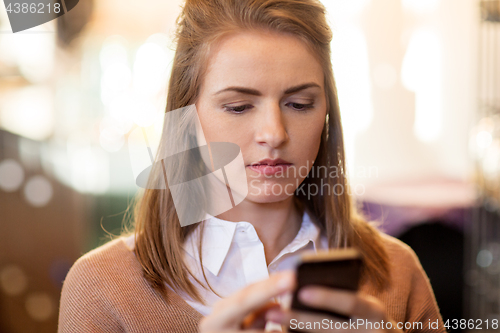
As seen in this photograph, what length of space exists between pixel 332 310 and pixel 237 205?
36cm

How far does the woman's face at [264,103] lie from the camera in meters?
0.66

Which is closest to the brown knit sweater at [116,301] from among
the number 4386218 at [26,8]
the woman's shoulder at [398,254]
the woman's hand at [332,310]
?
the woman's hand at [332,310]

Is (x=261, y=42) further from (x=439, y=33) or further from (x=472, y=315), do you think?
(x=439, y=33)

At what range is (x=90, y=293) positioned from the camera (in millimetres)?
704

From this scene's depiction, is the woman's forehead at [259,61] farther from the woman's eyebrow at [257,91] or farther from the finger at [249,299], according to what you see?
the finger at [249,299]

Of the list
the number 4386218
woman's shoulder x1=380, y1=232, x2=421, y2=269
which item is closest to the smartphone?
woman's shoulder x1=380, y1=232, x2=421, y2=269

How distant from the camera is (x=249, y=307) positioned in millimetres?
443

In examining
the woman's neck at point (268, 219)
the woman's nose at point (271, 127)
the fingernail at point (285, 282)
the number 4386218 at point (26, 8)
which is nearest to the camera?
the fingernail at point (285, 282)

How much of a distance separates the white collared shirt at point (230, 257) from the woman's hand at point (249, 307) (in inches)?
9.9

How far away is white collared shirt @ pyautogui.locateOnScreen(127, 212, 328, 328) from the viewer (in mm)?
747

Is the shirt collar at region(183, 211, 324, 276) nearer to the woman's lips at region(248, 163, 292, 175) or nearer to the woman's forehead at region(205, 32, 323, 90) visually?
the woman's lips at region(248, 163, 292, 175)

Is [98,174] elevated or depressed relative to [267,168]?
depressed

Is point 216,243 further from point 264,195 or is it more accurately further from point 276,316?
point 276,316

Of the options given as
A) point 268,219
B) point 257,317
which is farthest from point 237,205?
point 257,317
